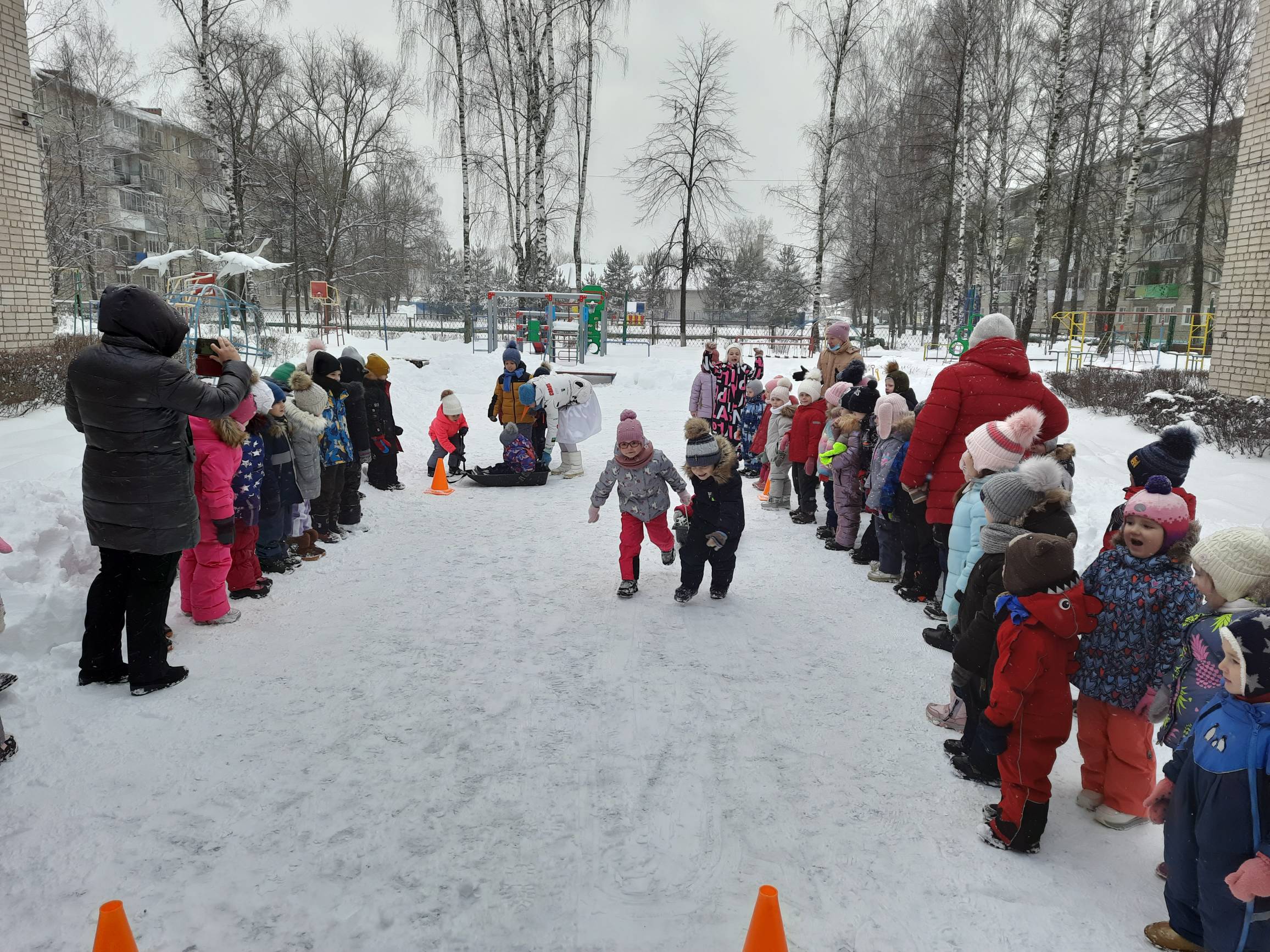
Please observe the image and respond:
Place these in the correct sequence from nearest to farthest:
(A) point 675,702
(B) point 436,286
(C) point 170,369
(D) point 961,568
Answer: (C) point 170,369 < (A) point 675,702 < (D) point 961,568 < (B) point 436,286

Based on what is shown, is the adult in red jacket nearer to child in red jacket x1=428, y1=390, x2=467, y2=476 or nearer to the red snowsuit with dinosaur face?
the red snowsuit with dinosaur face

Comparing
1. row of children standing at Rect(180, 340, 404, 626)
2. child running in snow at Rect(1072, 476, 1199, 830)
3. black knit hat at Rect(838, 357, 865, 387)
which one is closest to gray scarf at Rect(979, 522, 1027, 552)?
child running in snow at Rect(1072, 476, 1199, 830)

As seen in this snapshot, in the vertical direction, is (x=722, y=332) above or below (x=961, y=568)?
above

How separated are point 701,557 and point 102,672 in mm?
3851

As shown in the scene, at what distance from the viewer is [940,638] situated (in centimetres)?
498

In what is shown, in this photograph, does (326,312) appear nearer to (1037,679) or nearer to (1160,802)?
(1037,679)

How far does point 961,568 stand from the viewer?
447 cm

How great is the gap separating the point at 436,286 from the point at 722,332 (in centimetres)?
4017

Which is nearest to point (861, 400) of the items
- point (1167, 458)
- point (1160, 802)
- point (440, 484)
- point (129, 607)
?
point (1167, 458)

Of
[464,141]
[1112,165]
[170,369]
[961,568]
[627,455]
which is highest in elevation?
[1112,165]

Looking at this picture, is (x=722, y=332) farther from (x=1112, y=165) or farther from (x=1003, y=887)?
(x=1003, y=887)

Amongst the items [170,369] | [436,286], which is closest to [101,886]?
[170,369]

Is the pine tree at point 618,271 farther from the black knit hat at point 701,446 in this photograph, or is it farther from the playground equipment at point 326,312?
the black knit hat at point 701,446

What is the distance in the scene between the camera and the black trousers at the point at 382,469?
9.45m
